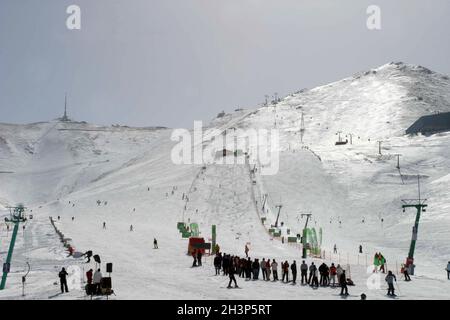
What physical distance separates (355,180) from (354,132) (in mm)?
60048

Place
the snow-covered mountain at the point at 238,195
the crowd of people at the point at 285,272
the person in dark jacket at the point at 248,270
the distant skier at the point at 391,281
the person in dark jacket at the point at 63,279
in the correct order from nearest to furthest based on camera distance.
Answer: the distant skier at the point at 391,281 → the person in dark jacket at the point at 63,279 → the crowd of people at the point at 285,272 → the person in dark jacket at the point at 248,270 → the snow-covered mountain at the point at 238,195

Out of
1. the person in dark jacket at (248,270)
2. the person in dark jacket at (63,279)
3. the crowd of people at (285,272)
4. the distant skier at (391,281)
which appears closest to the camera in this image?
the distant skier at (391,281)

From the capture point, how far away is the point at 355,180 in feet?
262

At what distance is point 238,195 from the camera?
253 ft

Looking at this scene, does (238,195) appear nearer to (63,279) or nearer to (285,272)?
(285,272)

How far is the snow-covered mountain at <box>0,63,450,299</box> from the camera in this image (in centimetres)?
2928

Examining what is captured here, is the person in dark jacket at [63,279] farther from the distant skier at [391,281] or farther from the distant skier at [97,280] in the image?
the distant skier at [391,281]

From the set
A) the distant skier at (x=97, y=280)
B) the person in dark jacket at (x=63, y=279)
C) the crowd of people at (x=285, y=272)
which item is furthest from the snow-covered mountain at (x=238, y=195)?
the distant skier at (x=97, y=280)

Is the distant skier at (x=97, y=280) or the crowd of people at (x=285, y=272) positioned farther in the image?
the crowd of people at (x=285, y=272)

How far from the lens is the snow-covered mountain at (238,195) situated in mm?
29281

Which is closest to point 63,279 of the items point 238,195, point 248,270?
point 248,270

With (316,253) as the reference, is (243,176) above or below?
above
